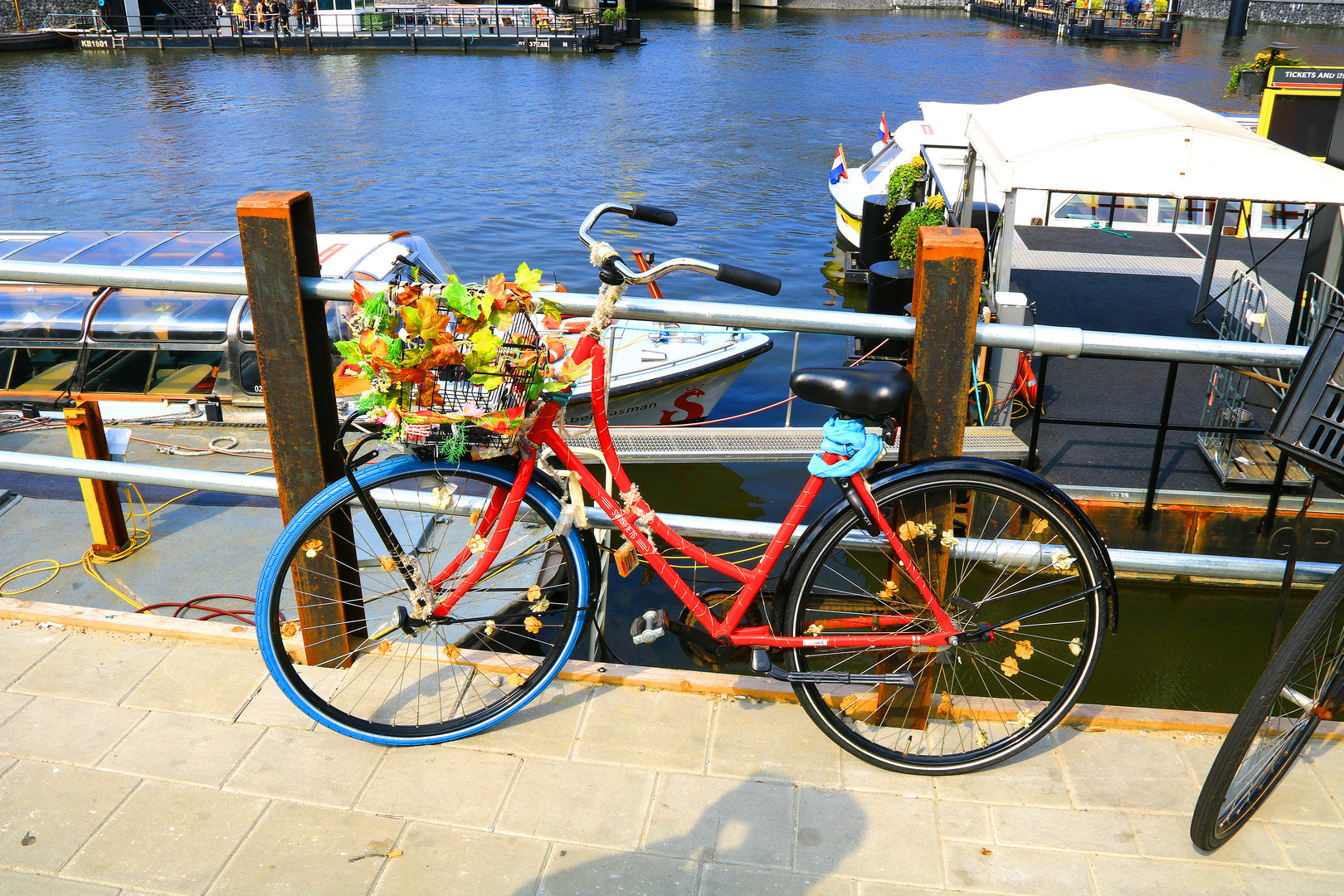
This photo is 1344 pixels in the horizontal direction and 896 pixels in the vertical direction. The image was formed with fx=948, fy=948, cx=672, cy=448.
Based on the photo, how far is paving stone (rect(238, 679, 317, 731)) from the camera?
8.47 feet

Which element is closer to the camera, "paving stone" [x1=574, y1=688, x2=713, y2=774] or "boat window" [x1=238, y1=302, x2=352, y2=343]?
"paving stone" [x1=574, y1=688, x2=713, y2=774]

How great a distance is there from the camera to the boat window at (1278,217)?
1294 centimetres

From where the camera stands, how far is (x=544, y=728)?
259 cm

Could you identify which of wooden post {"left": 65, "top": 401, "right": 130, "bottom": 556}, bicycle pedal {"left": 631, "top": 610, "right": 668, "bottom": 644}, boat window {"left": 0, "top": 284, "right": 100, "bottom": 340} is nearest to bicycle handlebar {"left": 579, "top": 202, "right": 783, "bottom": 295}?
bicycle pedal {"left": 631, "top": 610, "right": 668, "bottom": 644}

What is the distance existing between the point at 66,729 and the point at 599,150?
2715 centimetres

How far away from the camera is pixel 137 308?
740cm

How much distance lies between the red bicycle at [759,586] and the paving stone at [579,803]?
0.24 m

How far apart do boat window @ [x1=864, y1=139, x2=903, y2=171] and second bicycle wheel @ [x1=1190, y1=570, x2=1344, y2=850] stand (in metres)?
16.0

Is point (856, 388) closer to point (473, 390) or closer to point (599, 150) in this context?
point (473, 390)

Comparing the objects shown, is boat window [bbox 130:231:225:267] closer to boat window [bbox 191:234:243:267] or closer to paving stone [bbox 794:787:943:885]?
boat window [bbox 191:234:243:267]

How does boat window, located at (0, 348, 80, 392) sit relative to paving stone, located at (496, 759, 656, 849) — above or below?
below

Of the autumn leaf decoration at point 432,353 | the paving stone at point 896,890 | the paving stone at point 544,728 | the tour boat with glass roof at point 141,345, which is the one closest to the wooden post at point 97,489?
the tour boat with glass roof at point 141,345

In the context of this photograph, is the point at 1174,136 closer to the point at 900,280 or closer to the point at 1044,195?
the point at 900,280

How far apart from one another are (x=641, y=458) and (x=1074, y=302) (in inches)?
208
